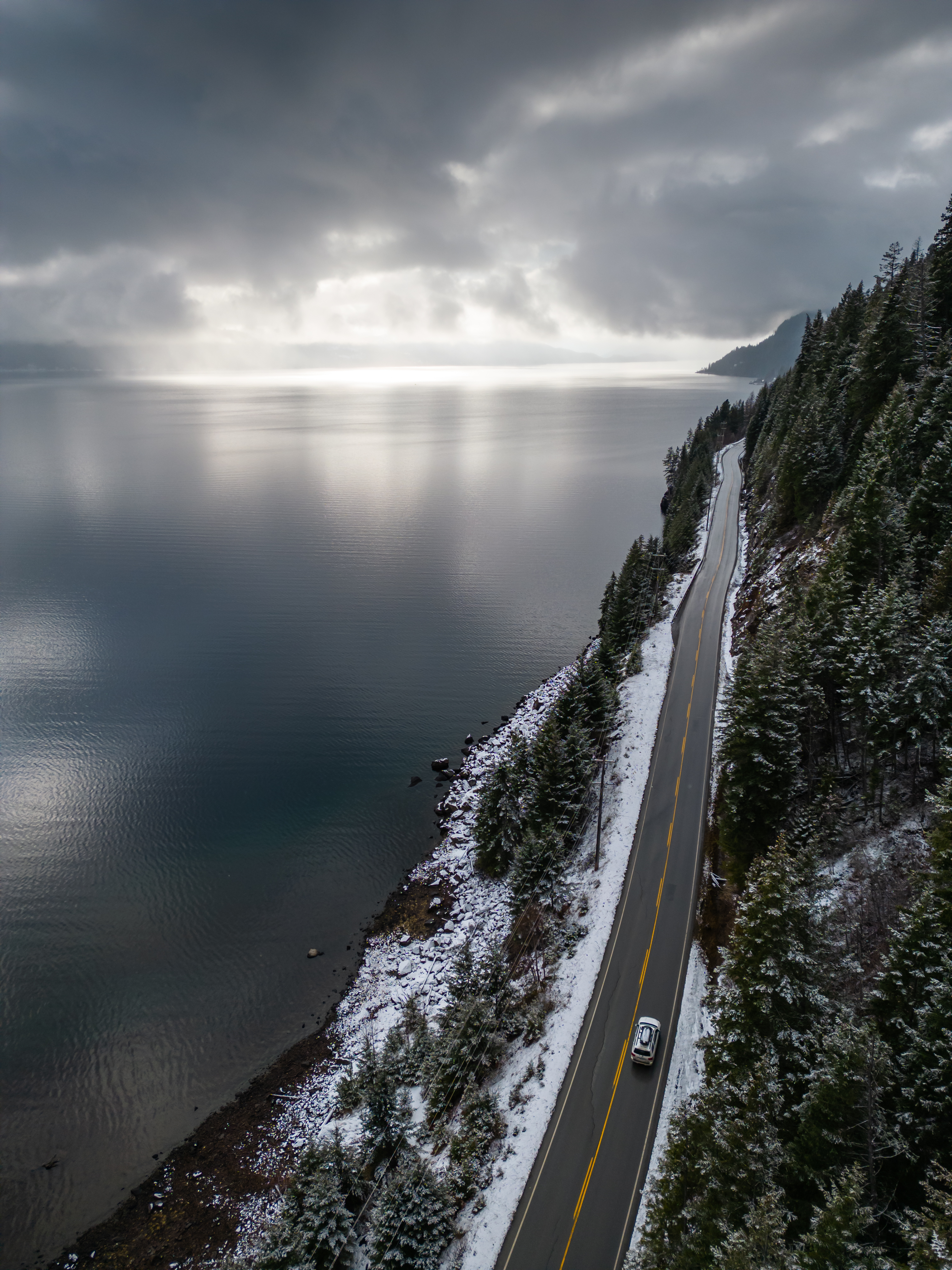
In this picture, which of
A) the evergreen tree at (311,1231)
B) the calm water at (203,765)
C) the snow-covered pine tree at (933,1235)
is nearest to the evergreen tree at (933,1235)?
the snow-covered pine tree at (933,1235)

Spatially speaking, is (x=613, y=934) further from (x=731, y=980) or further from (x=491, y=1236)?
(x=491, y=1236)

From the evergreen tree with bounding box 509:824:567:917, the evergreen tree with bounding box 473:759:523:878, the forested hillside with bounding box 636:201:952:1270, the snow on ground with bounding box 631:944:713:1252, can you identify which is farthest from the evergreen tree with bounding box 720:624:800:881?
the evergreen tree with bounding box 473:759:523:878

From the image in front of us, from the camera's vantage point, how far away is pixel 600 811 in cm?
4281

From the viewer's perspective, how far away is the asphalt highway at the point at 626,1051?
23.2m

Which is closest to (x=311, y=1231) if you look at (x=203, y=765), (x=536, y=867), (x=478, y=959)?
(x=478, y=959)

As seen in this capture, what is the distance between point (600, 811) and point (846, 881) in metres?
17.0

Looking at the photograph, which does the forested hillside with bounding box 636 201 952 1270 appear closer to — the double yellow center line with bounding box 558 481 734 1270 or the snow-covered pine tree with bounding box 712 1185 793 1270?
the snow-covered pine tree with bounding box 712 1185 793 1270

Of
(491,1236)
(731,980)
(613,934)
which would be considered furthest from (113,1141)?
(731,980)

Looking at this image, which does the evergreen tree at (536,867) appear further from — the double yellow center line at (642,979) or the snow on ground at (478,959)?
the double yellow center line at (642,979)

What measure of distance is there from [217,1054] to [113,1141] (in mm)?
6211

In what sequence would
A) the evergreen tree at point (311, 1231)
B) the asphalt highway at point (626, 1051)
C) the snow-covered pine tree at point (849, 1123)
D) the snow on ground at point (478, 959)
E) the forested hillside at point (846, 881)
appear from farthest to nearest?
1. the snow on ground at point (478, 959)
2. the asphalt highway at point (626, 1051)
3. the evergreen tree at point (311, 1231)
4. the forested hillside at point (846, 881)
5. the snow-covered pine tree at point (849, 1123)

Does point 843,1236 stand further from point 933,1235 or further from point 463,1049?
point 463,1049

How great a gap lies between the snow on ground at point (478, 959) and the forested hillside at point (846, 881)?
6.25m

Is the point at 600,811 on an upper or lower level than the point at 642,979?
upper
